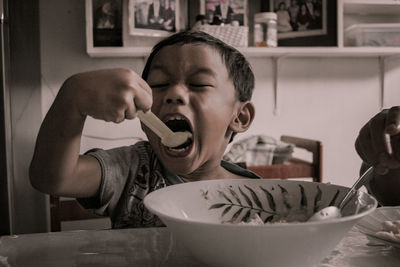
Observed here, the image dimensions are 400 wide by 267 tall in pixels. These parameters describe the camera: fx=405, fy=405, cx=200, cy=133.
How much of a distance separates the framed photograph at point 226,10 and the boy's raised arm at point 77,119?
1.16m

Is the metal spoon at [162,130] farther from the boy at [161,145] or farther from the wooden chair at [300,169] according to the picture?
the wooden chair at [300,169]

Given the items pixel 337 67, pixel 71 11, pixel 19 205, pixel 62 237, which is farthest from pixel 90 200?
pixel 337 67

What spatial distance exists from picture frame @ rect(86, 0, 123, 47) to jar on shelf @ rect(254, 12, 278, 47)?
0.58m

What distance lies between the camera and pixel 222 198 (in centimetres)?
53

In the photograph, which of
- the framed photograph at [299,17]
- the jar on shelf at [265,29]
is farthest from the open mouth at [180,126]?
the framed photograph at [299,17]

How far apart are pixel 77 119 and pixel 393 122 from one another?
0.47m

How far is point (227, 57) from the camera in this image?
2.74ft

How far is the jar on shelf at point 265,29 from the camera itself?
173 cm

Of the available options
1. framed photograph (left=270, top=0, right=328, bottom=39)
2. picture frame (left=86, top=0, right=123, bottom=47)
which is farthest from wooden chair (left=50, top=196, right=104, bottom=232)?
framed photograph (left=270, top=0, right=328, bottom=39)

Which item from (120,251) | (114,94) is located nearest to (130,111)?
(114,94)

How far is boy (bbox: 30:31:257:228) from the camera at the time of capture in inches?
24.5

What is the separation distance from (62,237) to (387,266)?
40cm

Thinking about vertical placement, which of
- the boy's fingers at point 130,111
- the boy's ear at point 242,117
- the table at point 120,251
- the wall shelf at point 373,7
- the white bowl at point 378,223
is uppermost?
the wall shelf at point 373,7

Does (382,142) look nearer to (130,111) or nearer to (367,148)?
(367,148)
